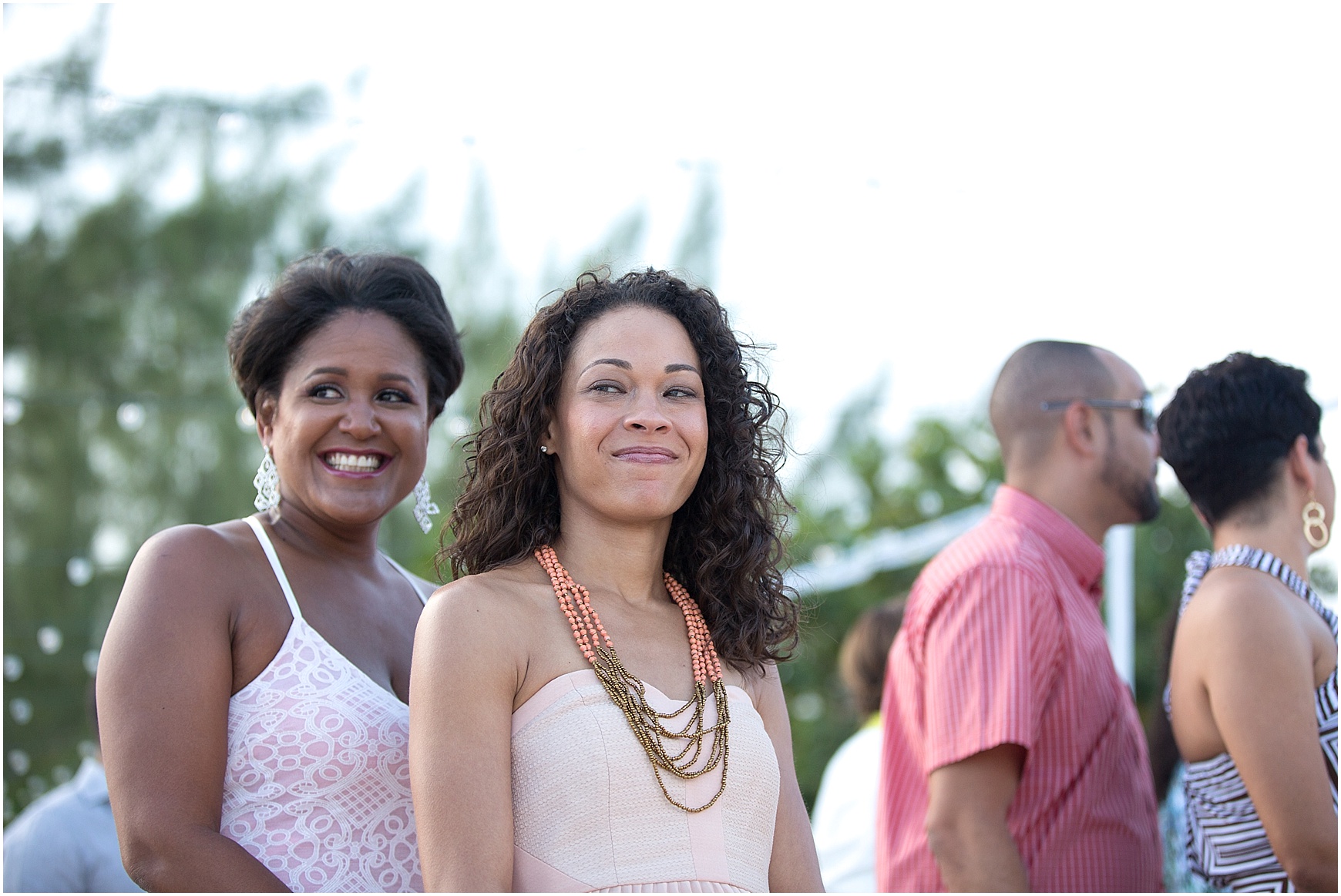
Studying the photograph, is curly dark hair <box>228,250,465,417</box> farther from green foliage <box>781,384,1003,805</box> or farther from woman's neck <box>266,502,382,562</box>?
green foliage <box>781,384,1003,805</box>

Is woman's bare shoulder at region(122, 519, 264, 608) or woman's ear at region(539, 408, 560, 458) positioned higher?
woman's ear at region(539, 408, 560, 458)

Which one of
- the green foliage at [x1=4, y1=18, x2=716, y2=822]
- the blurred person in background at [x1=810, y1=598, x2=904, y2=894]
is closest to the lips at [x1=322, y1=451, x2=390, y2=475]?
the blurred person in background at [x1=810, y1=598, x2=904, y2=894]

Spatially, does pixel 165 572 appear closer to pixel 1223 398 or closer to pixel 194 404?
pixel 1223 398

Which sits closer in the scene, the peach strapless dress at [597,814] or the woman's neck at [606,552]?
the peach strapless dress at [597,814]

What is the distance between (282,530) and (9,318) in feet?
13.3

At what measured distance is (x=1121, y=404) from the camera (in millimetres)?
3363

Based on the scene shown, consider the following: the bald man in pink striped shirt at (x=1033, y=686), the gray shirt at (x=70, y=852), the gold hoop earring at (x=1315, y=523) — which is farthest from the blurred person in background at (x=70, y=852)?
the gold hoop earring at (x=1315, y=523)

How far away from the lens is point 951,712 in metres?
2.86

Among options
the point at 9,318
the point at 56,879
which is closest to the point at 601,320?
the point at 56,879

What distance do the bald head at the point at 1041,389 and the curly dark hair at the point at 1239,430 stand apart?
1.29ft

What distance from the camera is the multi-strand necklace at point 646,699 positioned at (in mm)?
1854

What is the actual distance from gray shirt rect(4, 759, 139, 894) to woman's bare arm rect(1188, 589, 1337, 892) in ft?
10.4

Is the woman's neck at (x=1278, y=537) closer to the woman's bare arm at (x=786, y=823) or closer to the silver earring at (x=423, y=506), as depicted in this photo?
the woman's bare arm at (x=786, y=823)

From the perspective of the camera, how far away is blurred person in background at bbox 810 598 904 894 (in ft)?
13.4
